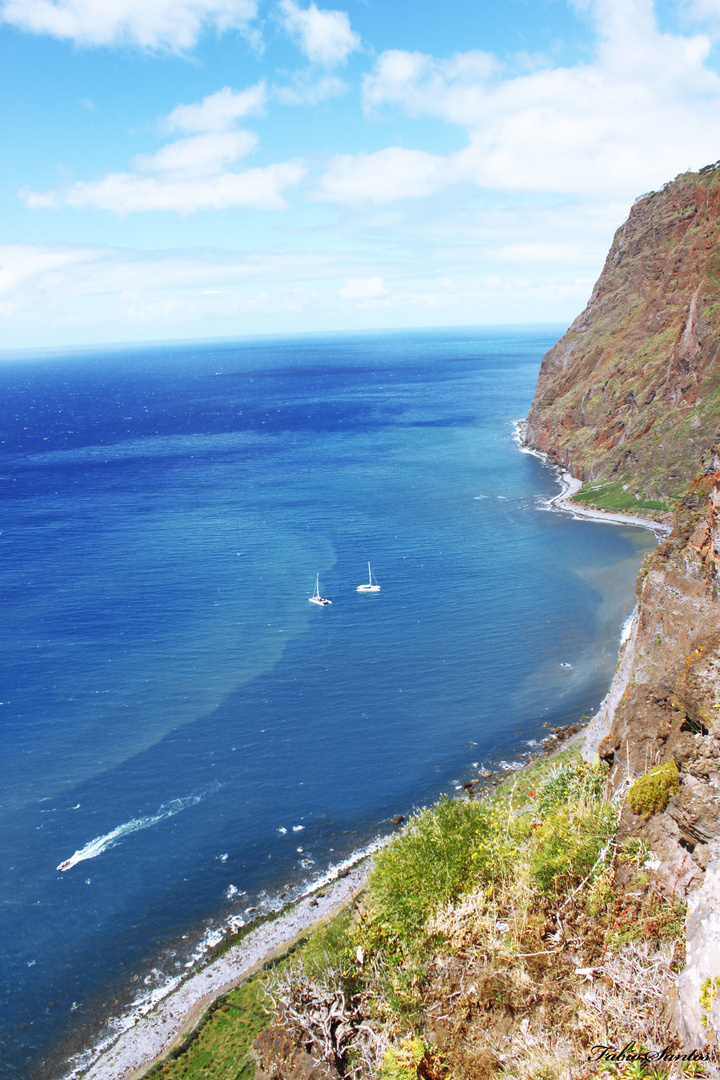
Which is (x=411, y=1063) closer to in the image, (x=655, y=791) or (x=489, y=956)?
(x=489, y=956)

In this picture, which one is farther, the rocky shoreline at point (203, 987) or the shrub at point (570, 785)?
the rocky shoreline at point (203, 987)

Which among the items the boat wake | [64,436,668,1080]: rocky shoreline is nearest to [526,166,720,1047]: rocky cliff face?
[64,436,668,1080]: rocky shoreline

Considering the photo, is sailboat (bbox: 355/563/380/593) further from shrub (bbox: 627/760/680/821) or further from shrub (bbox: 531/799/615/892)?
shrub (bbox: 627/760/680/821)

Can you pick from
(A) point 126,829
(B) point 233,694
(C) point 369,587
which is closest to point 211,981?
(A) point 126,829

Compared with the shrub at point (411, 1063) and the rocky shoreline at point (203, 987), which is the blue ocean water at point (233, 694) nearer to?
the rocky shoreline at point (203, 987)

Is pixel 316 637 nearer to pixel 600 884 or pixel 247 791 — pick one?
pixel 247 791

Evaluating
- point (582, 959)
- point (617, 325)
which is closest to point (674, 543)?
point (582, 959)

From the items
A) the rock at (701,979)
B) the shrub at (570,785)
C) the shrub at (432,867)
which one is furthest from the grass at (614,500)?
the rock at (701,979)
